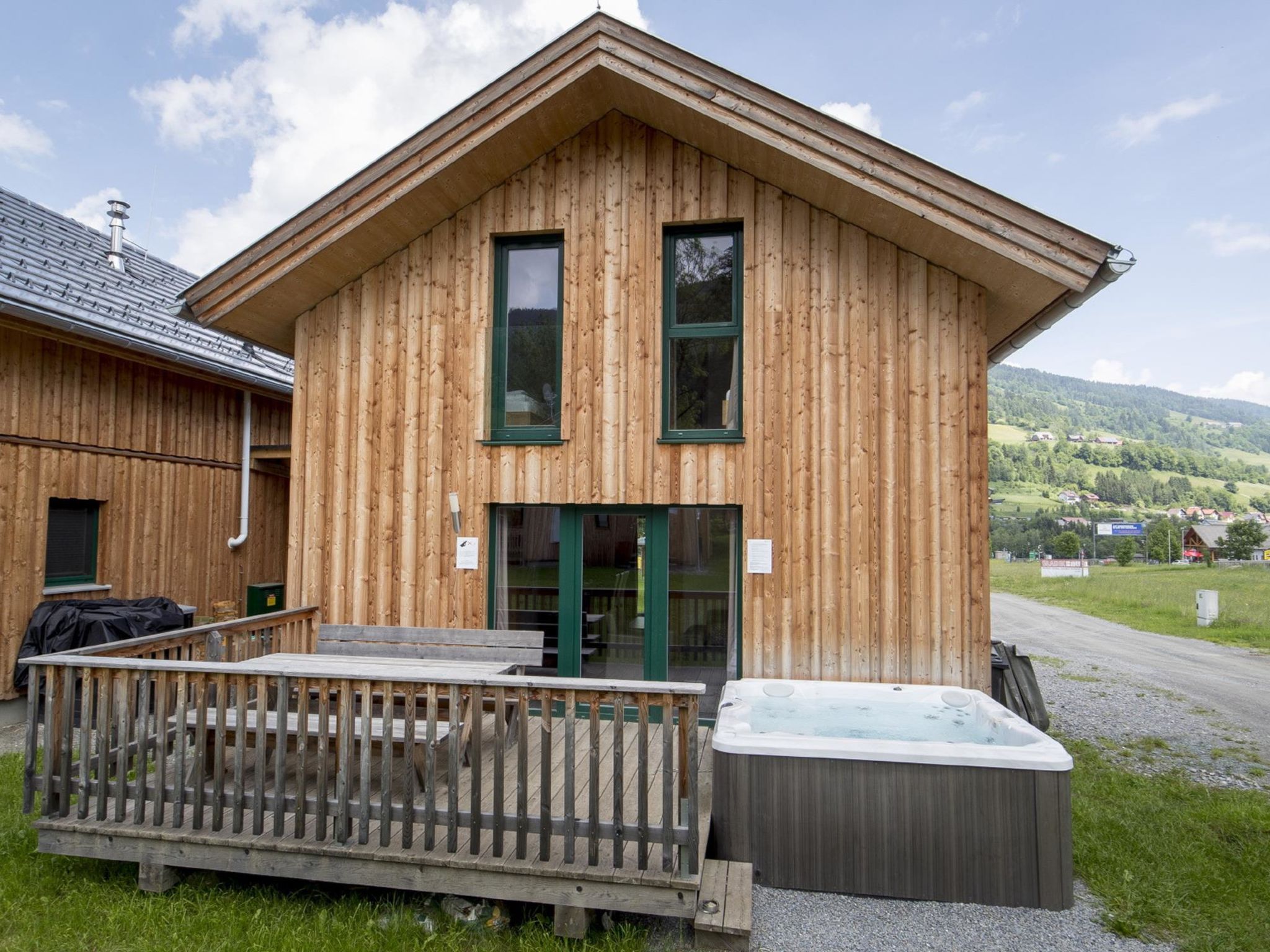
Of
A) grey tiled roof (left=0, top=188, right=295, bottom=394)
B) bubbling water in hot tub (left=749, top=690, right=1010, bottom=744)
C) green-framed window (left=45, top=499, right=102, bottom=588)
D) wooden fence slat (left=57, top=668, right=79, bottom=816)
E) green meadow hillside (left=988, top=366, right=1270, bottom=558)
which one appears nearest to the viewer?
wooden fence slat (left=57, top=668, right=79, bottom=816)

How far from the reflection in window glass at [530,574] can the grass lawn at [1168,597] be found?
43.2ft

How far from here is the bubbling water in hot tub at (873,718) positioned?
4.71 m

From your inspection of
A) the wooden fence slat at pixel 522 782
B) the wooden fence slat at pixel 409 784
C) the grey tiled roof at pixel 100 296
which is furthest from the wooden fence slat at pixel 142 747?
the grey tiled roof at pixel 100 296

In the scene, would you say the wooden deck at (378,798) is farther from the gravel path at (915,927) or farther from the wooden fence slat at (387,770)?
the gravel path at (915,927)

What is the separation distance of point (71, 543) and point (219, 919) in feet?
18.0

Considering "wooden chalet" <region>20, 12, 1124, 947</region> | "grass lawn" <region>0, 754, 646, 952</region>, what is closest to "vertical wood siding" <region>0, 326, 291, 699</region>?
"wooden chalet" <region>20, 12, 1124, 947</region>

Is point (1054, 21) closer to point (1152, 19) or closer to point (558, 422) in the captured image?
point (1152, 19)

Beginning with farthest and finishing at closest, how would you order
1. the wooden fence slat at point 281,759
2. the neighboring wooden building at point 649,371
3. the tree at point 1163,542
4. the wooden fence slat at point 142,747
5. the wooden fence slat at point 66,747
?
the tree at point 1163,542 < the neighboring wooden building at point 649,371 < the wooden fence slat at point 66,747 < the wooden fence slat at point 142,747 < the wooden fence slat at point 281,759

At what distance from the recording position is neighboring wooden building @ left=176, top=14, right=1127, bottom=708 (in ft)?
17.1

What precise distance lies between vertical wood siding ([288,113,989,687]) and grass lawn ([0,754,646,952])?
7.60 ft

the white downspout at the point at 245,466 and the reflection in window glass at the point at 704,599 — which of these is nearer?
the reflection in window glass at the point at 704,599

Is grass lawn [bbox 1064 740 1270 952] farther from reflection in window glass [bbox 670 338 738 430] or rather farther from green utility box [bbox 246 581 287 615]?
green utility box [bbox 246 581 287 615]

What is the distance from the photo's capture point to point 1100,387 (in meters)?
194

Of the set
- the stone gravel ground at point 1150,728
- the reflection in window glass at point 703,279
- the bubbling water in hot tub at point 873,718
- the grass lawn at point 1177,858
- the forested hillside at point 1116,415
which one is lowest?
the stone gravel ground at point 1150,728
